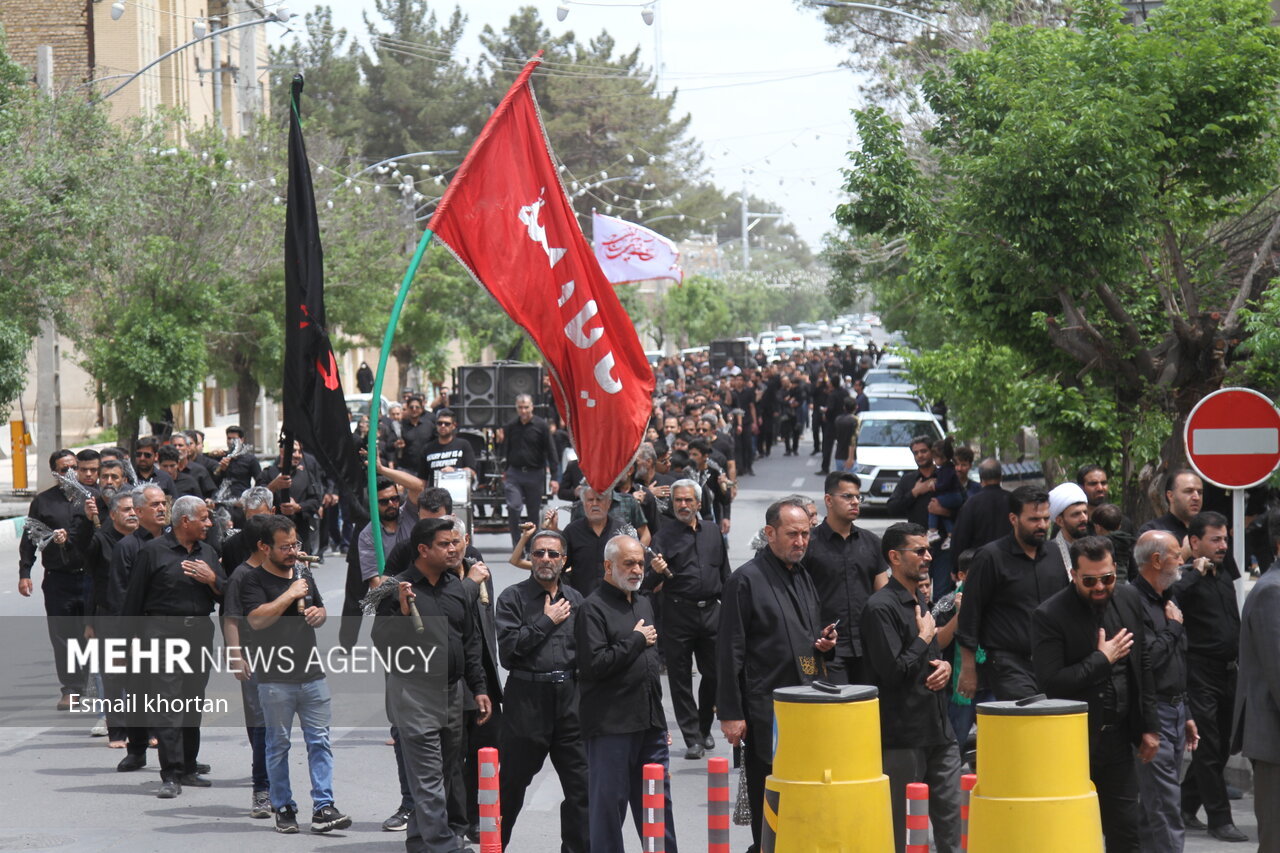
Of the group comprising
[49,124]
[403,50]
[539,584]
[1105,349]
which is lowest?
[539,584]

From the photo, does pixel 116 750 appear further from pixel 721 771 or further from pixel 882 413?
pixel 882 413

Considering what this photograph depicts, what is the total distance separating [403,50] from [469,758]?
62705 millimetres

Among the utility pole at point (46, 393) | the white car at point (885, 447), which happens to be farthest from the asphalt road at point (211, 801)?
the utility pole at point (46, 393)

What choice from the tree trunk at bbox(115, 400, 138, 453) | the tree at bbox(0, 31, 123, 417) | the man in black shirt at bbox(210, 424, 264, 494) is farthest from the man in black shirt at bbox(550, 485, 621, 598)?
the tree trunk at bbox(115, 400, 138, 453)

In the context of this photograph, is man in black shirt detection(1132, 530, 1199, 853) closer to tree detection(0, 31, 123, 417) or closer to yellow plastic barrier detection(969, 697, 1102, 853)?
yellow plastic barrier detection(969, 697, 1102, 853)

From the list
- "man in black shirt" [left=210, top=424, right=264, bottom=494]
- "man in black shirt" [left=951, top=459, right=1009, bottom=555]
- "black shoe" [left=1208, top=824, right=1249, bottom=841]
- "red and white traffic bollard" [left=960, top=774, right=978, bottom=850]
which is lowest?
"black shoe" [left=1208, top=824, right=1249, bottom=841]

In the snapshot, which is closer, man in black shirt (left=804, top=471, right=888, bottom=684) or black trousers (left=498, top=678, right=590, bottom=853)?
black trousers (left=498, top=678, right=590, bottom=853)

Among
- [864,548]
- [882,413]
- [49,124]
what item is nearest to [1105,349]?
[864,548]

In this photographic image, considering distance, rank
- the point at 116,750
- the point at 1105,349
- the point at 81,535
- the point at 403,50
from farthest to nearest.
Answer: the point at 403,50, the point at 1105,349, the point at 81,535, the point at 116,750

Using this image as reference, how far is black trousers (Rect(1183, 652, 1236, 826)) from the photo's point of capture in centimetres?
888

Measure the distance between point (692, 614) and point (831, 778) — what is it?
4498 millimetres

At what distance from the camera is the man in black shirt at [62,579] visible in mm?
12039

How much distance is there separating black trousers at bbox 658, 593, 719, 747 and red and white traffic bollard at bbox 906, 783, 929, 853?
179 inches

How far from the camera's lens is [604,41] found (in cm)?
7044
